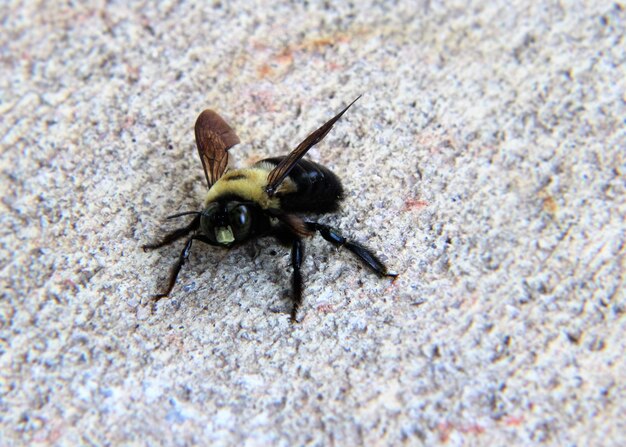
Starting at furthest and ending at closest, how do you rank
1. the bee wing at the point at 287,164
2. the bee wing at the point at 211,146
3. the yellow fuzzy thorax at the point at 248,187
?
the bee wing at the point at 211,146 < the yellow fuzzy thorax at the point at 248,187 < the bee wing at the point at 287,164

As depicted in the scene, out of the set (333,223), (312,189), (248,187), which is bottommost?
(333,223)

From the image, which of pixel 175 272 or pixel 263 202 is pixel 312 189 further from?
pixel 175 272

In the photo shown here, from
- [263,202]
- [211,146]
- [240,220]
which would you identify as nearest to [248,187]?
[263,202]

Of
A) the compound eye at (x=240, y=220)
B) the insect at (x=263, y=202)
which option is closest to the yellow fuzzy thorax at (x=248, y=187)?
the insect at (x=263, y=202)

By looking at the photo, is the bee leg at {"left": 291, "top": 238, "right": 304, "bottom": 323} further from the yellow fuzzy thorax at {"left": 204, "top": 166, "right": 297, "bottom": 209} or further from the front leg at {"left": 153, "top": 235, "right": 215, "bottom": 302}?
the front leg at {"left": 153, "top": 235, "right": 215, "bottom": 302}

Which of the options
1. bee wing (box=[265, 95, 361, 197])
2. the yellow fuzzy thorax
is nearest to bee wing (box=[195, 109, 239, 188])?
the yellow fuzzy thorax

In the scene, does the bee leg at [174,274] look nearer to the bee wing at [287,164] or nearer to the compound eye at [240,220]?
the compound eye at [240,220]

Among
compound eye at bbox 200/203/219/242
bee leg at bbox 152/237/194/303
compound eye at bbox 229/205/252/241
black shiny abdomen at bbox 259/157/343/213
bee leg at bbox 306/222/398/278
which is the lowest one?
bee leg at bbox 306/222/398/278
